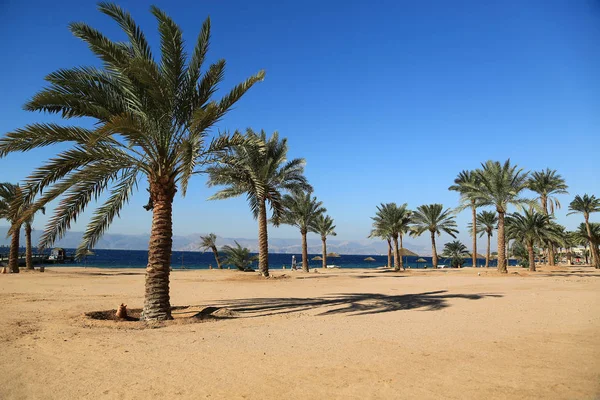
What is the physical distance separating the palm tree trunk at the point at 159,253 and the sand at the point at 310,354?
714 millimetres

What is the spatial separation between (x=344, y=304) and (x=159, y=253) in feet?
21.1

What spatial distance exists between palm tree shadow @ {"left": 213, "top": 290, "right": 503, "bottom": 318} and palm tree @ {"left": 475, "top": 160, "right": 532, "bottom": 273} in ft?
58.2

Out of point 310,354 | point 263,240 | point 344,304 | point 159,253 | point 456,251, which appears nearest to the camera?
point 310,354

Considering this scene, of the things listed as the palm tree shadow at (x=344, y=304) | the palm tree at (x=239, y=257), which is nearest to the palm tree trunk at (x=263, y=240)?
the palm tree shadow at (x=344, y=304)

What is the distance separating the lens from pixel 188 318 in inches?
392

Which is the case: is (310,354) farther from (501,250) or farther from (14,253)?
(501,250)

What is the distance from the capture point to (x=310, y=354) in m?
6.47

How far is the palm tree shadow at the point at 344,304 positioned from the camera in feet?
38.1

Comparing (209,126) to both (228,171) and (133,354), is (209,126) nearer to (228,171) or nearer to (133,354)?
(228,171)

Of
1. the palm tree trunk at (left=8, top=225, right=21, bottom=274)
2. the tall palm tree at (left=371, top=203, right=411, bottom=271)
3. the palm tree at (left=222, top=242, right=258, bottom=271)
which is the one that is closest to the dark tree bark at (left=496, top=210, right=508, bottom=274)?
the tall palm tree at (left=371, top=203, right=411, bottom=271)

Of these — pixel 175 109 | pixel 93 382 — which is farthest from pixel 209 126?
pixel 93 382

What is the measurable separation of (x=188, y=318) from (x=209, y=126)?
17.2ft

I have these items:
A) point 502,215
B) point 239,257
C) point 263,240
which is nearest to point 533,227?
point 502,215

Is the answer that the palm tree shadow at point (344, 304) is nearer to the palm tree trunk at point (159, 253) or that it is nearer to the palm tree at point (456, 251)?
the palm tree trunk at point (159, 253)
